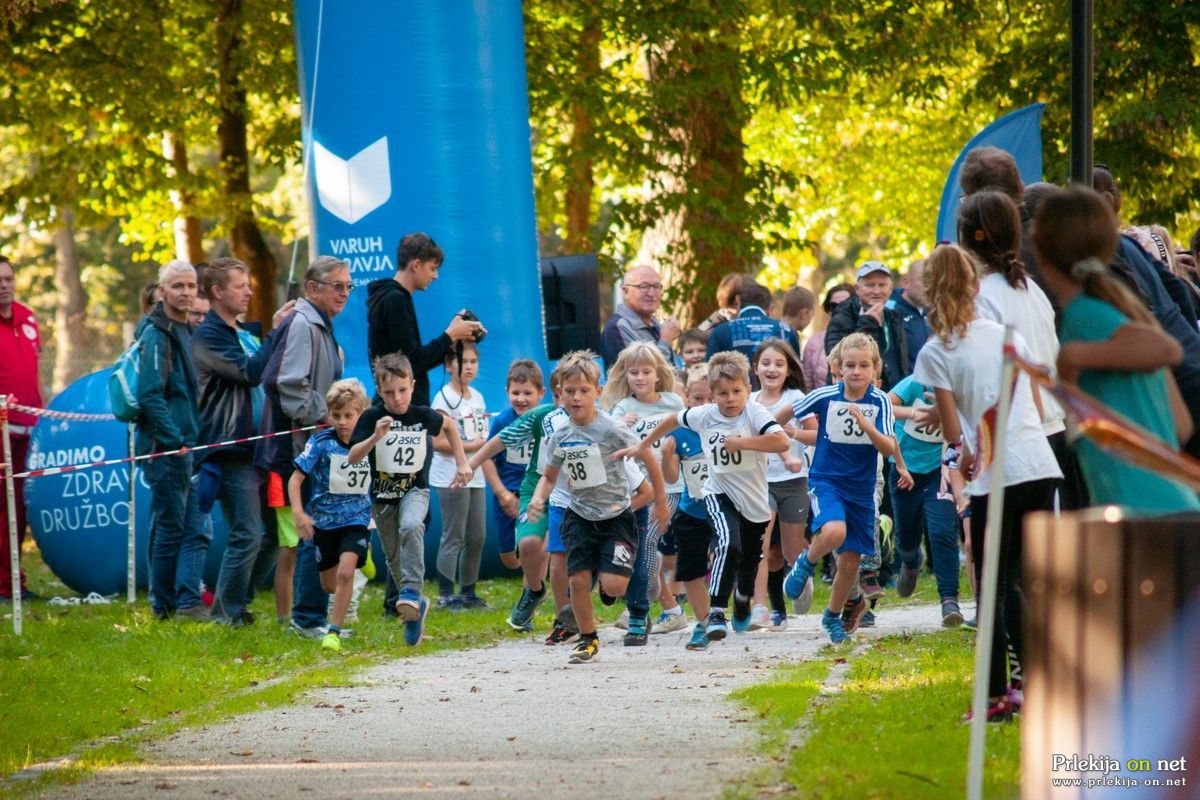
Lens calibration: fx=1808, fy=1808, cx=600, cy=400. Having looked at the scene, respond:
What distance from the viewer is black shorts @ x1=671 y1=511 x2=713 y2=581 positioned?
11.1 metres

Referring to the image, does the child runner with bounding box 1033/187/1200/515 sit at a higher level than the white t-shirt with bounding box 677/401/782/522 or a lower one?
higher

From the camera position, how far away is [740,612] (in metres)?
10.9

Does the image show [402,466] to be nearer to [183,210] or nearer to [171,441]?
[171,441]

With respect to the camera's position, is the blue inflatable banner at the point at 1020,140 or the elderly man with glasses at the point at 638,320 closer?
the blue inflatable banner at the point at 1020,140

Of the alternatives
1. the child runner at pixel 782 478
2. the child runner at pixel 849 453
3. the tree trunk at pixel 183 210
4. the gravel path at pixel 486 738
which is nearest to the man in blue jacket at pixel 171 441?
the gravel path at pixel 486 738

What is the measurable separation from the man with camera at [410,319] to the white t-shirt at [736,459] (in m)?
1.51

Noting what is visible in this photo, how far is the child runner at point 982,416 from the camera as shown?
264 inches

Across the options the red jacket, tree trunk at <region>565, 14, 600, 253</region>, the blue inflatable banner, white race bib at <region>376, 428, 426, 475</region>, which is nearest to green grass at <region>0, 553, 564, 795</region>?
white race bib at <region>376, 428, 426, 475</region>

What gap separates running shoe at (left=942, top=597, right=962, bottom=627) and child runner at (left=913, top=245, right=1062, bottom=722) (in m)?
3.81

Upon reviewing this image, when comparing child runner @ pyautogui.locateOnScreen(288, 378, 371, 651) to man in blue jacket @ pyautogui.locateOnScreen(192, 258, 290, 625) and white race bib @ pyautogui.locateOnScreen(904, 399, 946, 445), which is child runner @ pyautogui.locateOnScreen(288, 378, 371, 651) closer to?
man in blue jacket @ pyautogui.locateOnScreen(192, 258, 290, 625)

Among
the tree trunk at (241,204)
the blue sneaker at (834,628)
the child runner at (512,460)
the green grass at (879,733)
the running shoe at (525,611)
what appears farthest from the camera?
the tree trunk at (241,204)

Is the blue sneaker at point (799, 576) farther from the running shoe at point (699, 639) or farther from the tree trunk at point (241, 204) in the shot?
the tree trunk at point (241, 204)

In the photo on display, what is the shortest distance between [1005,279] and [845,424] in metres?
3.74

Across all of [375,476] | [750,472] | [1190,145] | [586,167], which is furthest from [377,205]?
[1190,145]
